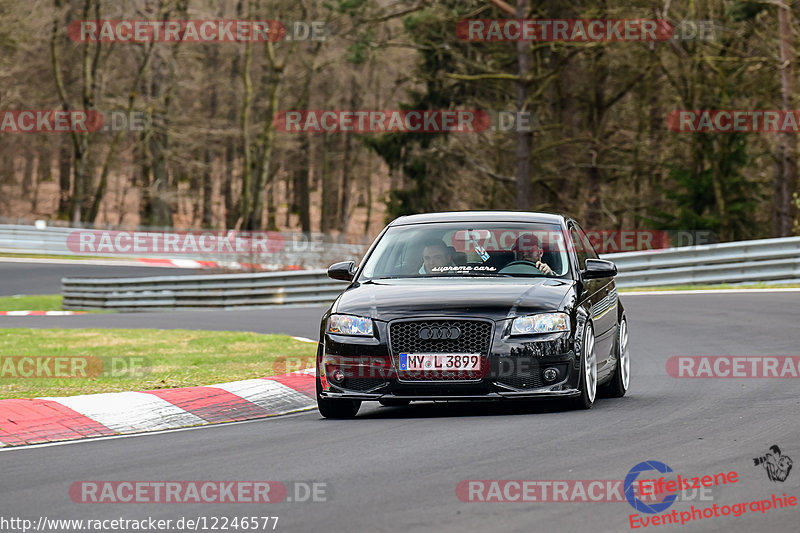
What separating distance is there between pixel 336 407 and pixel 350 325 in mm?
709

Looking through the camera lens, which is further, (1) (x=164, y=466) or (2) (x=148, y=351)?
(2) (x=148, y=351)

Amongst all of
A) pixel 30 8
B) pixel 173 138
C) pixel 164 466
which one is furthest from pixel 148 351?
pixel 173 138

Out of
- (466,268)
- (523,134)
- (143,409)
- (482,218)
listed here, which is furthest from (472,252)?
(523,134)

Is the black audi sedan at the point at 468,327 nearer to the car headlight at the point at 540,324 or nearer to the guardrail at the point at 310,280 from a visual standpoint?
the car headlight at the point at 540,324

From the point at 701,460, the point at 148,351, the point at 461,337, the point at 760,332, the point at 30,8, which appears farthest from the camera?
the point at 30,8

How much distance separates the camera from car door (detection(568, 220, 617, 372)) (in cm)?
942

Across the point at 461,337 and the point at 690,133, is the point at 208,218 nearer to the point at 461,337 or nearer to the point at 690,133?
the point at 690,133

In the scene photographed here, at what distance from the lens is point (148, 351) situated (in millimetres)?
15289

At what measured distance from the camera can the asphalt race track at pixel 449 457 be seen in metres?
5.41

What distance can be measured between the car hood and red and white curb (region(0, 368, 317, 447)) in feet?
4.46

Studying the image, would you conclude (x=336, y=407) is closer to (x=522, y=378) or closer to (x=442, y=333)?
(x=442, y=333)

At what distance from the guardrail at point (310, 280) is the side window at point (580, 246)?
35.3ft

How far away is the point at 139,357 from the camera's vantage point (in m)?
13.9

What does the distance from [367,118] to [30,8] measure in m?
15.4
